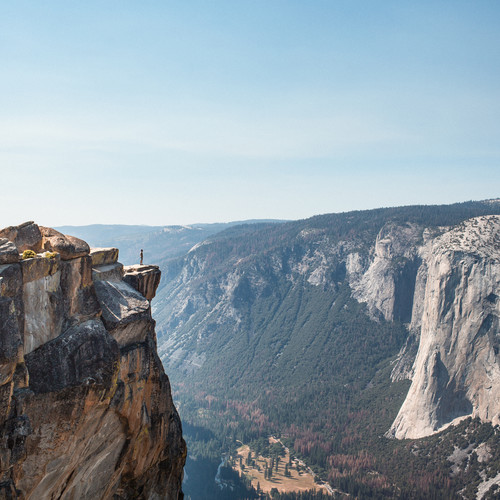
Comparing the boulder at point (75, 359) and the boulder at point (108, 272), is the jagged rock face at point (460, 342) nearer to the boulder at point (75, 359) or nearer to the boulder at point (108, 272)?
the boulder at point (108, 272)

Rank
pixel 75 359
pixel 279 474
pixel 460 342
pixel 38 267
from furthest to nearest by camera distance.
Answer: pixel 279 474, pixel 460 342, pixel 75 359, pixel 38 267

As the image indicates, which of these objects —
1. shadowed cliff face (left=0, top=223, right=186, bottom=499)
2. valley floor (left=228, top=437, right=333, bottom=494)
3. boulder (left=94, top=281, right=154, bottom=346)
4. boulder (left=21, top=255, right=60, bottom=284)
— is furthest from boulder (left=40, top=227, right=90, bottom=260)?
valley floor (left=228, top=437, right=333, bottom=494)

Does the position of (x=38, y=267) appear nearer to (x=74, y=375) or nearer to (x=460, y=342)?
(x=74, y=375)

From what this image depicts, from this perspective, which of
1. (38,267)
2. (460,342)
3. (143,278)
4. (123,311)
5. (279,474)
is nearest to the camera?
(38,267)

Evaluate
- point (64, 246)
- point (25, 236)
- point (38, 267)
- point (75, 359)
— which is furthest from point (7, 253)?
point (75, 359)

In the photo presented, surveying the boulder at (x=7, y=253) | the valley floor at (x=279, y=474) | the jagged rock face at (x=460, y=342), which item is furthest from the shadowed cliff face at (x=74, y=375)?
the jagged rock face at (x=460, y=342)
